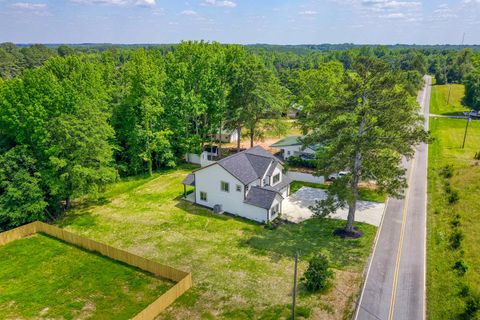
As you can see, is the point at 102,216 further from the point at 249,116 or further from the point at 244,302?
the point at 249,116

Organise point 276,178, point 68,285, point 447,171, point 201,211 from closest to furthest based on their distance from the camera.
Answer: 1. point 68,285
2. point 201,211
3. point 276,178
4. point 447,171

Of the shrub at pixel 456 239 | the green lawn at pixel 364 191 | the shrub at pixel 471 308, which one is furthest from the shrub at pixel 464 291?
the green lawn at pixel 364 191

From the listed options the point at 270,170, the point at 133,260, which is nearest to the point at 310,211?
the point at 270,170

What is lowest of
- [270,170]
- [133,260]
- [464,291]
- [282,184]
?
[133,260]

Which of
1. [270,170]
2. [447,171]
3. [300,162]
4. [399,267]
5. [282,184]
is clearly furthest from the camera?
[300,162]

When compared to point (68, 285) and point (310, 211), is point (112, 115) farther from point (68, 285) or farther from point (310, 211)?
point (310, 211)

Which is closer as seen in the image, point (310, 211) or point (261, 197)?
point (261, 197)

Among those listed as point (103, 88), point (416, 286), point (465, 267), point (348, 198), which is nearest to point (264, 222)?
point (348, 198)
